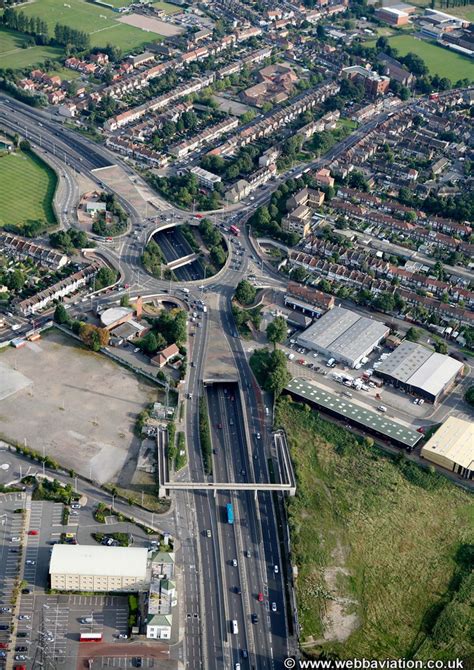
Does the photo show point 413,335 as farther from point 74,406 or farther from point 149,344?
point 74,406

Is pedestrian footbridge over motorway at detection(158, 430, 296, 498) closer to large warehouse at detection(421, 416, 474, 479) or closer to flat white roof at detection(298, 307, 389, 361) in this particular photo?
large warehouse at detection(421, 416, 474, 479)

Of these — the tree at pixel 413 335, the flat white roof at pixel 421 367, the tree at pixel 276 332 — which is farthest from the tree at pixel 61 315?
the tree at pixel 413 335

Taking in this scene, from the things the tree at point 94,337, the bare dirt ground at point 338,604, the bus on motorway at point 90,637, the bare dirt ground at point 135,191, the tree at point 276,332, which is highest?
the bare dirt ground at point 135,191

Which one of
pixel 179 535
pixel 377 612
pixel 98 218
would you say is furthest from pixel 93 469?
Answer: pixel 98 218

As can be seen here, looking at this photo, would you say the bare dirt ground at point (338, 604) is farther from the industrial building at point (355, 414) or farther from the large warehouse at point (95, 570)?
the industrial building at point (355, 414)

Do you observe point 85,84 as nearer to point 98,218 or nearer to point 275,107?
point 275,107

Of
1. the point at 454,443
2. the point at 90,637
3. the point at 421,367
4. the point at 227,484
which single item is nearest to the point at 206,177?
the point at 421,367

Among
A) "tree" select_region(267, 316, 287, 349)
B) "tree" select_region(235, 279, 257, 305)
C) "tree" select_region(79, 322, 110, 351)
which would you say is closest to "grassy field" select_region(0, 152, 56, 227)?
"tree" select_region(79, 322, 110, 351)
